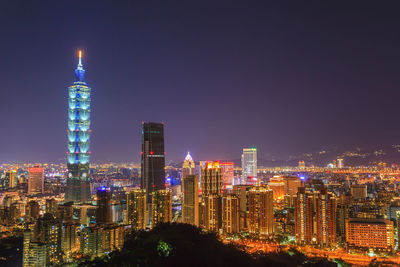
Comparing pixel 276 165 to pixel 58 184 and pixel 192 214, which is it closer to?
pixel 58 184

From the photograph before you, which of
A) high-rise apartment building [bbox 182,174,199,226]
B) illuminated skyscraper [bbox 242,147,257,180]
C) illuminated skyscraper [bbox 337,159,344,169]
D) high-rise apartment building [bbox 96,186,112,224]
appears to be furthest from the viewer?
illuminated skyscraper [bbox 337,159,344,169]

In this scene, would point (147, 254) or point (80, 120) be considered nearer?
point (147, 254)

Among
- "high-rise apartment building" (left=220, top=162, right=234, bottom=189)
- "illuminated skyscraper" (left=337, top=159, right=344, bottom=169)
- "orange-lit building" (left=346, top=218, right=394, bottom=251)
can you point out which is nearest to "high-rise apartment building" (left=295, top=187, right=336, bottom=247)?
"orange-lit building" (left=346, top=218, right=394, bottom=251)

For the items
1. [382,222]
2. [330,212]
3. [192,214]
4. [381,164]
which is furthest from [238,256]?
[381,164]

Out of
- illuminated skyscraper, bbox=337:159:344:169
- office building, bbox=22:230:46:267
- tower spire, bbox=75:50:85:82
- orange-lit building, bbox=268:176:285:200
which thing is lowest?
office building, bbox=22:230:46:267

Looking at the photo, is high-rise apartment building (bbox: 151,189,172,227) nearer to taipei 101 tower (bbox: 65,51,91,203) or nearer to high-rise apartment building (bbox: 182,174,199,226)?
high-rise apartment building (bbox: 182,174,199,226)

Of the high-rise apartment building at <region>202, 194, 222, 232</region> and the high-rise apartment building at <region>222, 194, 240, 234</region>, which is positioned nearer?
the high-rise apartment building at <region>222, 194, 240, 234</region>
